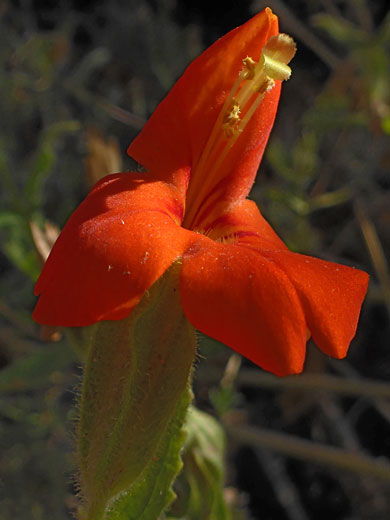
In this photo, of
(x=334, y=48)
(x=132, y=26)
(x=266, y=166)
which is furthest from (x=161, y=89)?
(x=334, y=48)

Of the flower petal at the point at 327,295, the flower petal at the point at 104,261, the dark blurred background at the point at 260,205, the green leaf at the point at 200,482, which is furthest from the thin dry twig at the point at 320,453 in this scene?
the flower petal at the point at 104,261

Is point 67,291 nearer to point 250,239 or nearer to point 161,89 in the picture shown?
point 250,239

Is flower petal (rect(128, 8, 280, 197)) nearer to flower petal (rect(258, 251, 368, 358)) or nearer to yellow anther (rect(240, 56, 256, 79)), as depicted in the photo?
yellow anther (rect(240, 56, 256, 79))

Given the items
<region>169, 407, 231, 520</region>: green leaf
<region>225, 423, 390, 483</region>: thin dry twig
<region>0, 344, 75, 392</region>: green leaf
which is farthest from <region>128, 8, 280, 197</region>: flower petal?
<region>225, 423, 390, 483</region>: thin dry twig

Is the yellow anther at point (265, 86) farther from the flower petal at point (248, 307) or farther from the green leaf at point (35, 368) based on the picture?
the green leaf at point (35, 368)

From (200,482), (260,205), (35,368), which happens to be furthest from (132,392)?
(260,205)

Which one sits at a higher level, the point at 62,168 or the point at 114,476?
the point at 114,476
